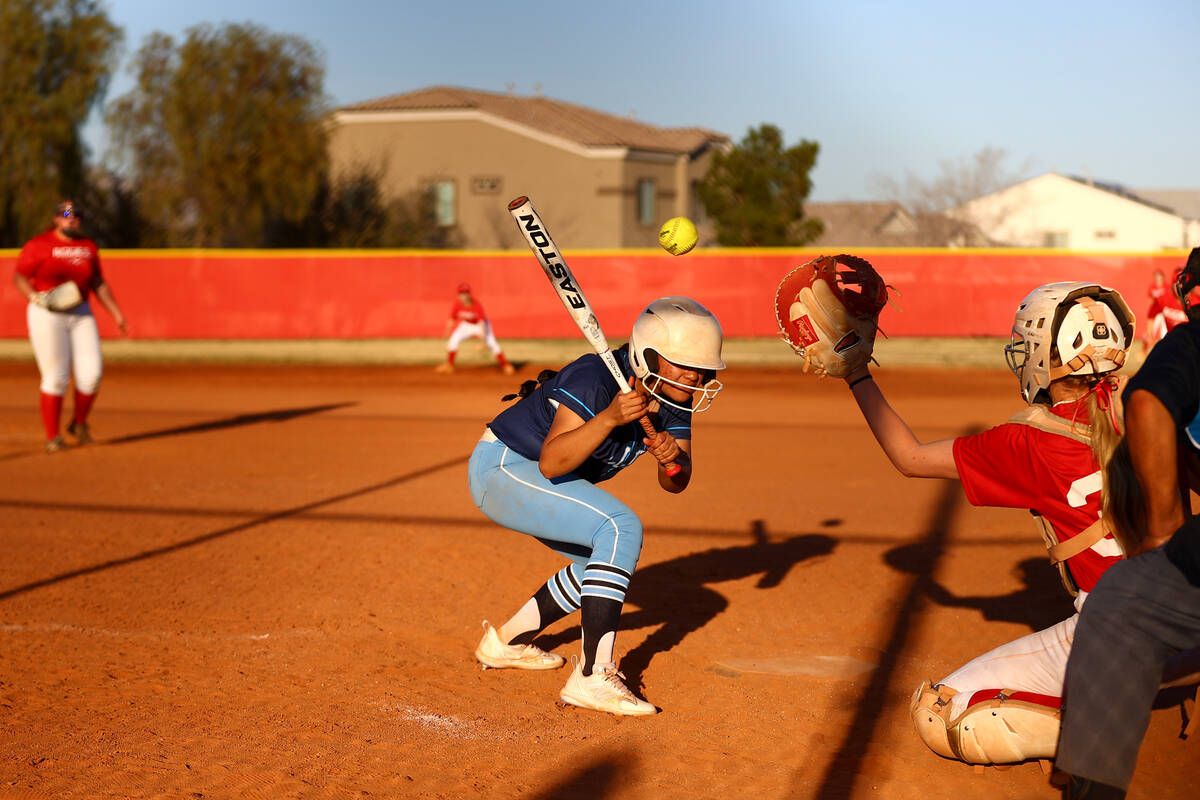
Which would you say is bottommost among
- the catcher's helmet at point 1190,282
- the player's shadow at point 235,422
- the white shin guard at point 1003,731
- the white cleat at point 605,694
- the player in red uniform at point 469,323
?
the player's shadow at point 235,422

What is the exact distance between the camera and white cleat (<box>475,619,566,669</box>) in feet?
16.4

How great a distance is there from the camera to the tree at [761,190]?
122 feet

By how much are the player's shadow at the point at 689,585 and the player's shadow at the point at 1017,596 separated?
22.1 inches

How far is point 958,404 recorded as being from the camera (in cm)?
1587

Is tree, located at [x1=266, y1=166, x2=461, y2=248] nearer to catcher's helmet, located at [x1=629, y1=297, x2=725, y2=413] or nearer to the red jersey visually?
the red jersey

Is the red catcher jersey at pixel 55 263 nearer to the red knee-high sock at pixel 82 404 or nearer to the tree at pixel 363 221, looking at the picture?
the red knee-high sock at pixel 82 404

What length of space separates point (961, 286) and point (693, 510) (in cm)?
1491

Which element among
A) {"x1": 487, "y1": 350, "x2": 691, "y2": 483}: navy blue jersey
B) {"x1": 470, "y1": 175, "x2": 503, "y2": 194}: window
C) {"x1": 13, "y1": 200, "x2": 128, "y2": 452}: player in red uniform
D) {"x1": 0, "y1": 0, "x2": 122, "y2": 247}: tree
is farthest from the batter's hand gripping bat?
{"x1": 470, "y1": 175, "x2": 503, "y2": 194}: window

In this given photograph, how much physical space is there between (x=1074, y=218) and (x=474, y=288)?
45063 mm

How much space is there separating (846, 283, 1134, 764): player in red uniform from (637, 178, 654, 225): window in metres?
34.7

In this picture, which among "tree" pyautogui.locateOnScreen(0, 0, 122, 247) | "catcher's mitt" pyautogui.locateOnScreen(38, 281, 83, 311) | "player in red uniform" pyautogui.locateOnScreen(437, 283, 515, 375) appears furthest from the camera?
"tree" pyautogui.locateOnScreen(0, 0, 122, 247)

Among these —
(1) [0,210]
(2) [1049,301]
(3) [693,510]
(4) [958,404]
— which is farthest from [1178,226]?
(2) [1049,301]

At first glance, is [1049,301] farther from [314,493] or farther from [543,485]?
[314,493]

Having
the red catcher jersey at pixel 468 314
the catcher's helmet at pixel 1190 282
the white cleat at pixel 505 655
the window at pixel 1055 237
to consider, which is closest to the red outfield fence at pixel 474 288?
the red catcher jersey at pixel 468 314
